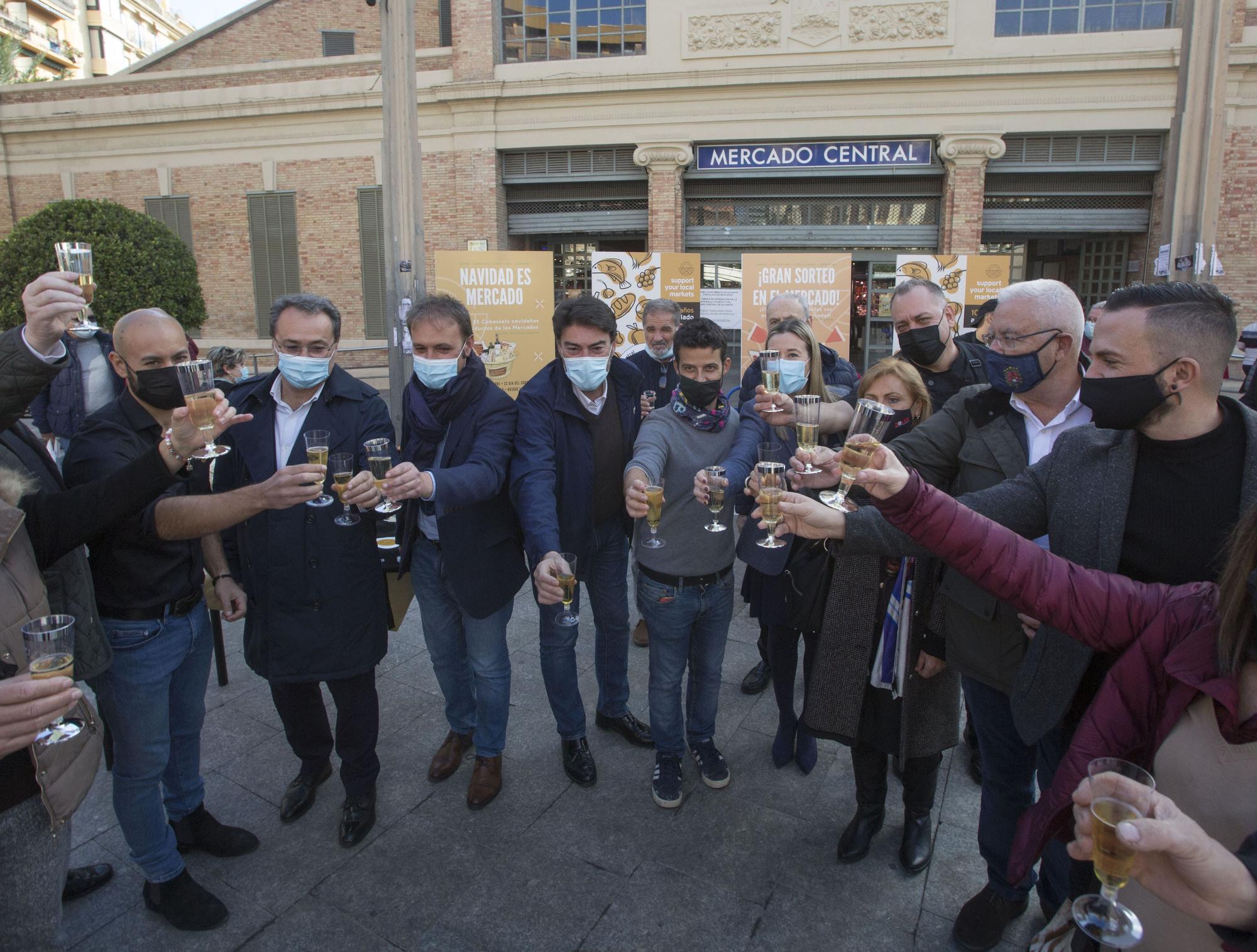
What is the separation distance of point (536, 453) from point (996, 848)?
231 centimetres

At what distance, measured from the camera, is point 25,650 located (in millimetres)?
1829

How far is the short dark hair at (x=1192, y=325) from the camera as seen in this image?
1.94 meters

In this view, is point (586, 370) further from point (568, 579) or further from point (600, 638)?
point (600, 638)

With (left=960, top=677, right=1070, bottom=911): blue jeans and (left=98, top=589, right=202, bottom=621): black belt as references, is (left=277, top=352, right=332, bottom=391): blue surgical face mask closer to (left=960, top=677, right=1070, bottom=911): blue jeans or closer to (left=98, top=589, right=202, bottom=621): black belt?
(left=98, top=589, right=202, bottom=621): black belt

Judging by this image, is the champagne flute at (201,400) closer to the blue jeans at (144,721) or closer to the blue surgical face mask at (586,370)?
the blue jeans at (144,721)

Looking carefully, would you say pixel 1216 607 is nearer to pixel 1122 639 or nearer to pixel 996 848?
pixel 1122 639

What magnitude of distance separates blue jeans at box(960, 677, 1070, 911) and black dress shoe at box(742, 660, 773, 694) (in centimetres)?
173

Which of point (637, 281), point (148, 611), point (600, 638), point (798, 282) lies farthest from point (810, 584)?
point (637, 281)

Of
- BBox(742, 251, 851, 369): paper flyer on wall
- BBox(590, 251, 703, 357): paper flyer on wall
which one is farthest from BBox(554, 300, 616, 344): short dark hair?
BBox(590, 251, 703, 357): paper flyer on wall

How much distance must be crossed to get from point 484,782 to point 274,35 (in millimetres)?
20934

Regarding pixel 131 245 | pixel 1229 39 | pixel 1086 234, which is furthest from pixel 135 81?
pixel 1229 39

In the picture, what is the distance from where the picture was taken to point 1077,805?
1.47 meters

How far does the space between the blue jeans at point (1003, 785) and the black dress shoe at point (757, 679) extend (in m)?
1.73

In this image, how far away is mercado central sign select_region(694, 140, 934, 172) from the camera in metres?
14.4
